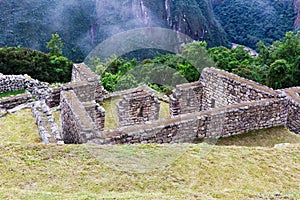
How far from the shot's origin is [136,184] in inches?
230

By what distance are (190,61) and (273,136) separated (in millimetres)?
25756

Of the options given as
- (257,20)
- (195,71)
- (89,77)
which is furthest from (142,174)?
(257,20)

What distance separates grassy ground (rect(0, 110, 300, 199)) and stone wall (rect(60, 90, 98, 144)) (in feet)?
2.29

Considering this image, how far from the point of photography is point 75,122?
26.8 feet

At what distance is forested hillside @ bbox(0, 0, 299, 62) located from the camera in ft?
272

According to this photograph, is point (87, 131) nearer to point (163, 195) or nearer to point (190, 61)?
point (163, 195)

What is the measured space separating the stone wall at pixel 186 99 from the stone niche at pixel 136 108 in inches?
24.3

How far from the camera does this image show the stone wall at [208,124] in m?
7.73

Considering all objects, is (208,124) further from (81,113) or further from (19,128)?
(19,128)

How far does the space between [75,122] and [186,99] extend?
5037mm

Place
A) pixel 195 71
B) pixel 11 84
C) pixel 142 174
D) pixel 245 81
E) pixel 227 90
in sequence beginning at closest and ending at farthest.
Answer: pixel 142 174
pixel 245 81
pixel 227 90
pixel 11 84
pixel 195 71

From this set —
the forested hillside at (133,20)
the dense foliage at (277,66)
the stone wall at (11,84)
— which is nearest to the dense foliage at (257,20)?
→ the forested hillside at (133,20)

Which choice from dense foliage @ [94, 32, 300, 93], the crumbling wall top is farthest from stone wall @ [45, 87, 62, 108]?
dense foliage @ [94, 32, 300, 93]

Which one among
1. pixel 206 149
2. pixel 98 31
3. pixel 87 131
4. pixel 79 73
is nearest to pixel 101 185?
pixel 87 131
